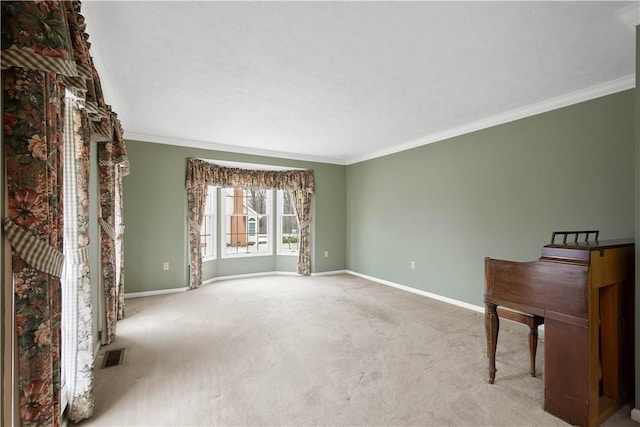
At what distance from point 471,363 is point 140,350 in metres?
2.89

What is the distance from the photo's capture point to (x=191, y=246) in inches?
189

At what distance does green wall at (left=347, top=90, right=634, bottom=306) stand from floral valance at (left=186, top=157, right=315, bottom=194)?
1295mm

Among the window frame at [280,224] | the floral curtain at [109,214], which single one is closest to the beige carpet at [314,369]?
the floral curtain at [109,214]

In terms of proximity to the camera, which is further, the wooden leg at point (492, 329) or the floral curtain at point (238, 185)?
the floral curtain at point (238, 185)

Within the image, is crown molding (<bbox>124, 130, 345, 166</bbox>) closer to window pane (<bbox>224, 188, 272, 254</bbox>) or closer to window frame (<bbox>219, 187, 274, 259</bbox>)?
window frame (<bbox>219, 187, 274, 259</bbox>)

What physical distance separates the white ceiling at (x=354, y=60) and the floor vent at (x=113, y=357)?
2359mm

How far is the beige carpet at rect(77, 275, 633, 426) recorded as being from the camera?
6.00ft

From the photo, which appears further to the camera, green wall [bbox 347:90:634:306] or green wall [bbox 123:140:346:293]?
green wall [bbox 123:140:346:293]

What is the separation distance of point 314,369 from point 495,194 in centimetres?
291

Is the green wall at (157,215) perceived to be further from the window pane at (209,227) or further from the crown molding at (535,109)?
the crown molding at (535,109)

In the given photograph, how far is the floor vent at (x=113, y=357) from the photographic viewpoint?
2.42m

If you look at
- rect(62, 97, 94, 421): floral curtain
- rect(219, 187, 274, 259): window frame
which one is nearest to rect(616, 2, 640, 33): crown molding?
rect(62, 97, 94, 421): floral curtain

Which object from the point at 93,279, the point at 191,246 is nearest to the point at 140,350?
the point at 93,279

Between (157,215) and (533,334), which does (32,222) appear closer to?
(533,334)
